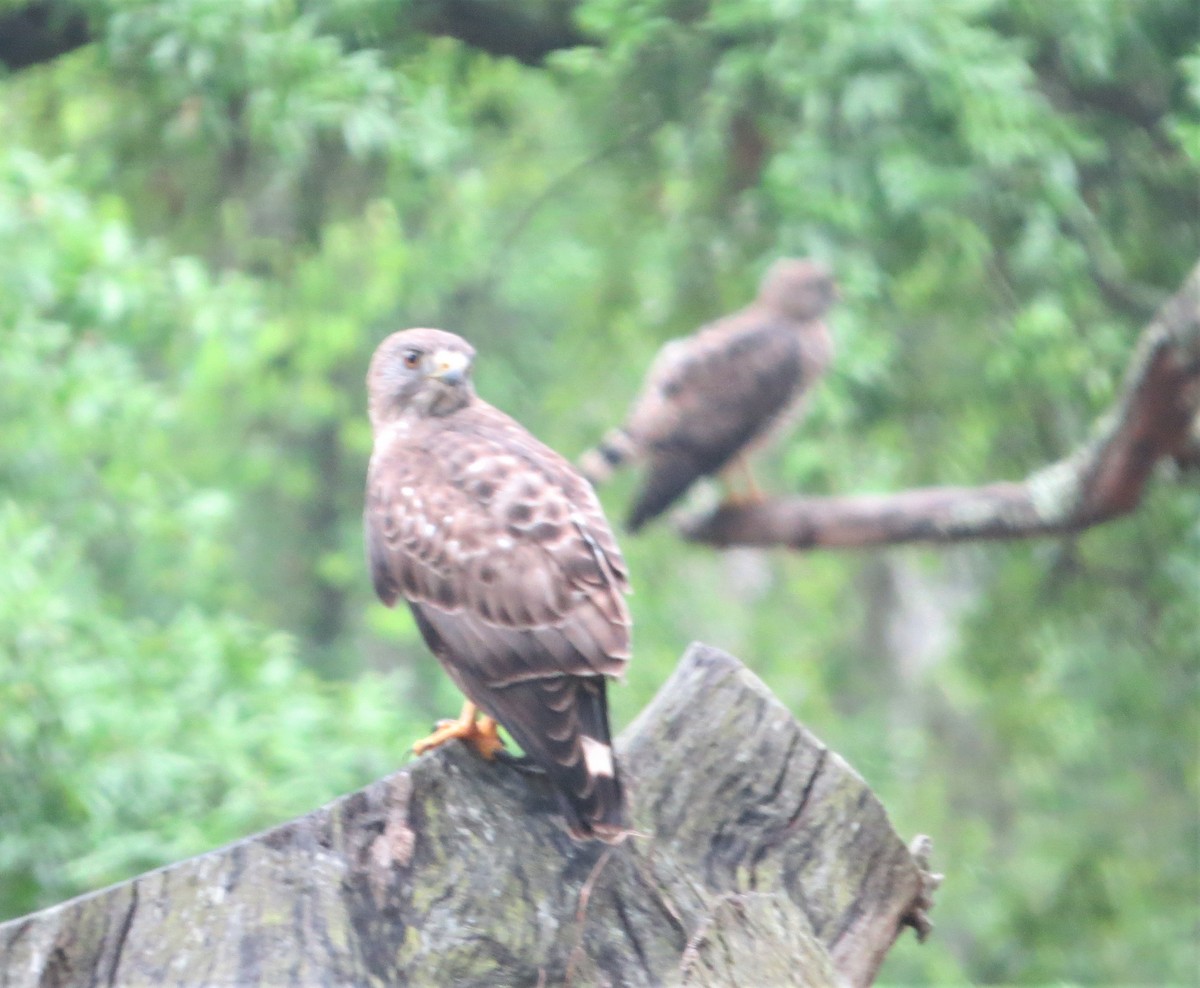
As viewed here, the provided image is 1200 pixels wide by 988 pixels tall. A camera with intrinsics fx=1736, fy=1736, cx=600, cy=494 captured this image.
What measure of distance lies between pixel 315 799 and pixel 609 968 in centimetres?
293

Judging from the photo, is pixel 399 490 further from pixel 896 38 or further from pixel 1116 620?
pixel 1116 620

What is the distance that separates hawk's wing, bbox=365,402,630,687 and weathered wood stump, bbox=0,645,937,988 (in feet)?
0.72

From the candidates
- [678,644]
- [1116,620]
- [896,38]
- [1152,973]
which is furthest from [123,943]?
[1152,973]

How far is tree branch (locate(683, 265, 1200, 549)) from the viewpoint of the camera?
421 centimetres

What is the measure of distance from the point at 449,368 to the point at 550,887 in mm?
1544

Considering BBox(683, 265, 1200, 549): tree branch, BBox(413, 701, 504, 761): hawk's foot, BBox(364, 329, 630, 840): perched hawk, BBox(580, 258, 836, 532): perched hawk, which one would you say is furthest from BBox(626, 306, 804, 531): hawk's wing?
BBox(413, 701, 504, 761): hawk's foot

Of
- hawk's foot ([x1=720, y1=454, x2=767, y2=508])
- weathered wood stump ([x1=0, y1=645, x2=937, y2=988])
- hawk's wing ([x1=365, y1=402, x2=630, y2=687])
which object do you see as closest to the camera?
weathered wood stump ([x1=0, y1=645, x2=937, y2=988])

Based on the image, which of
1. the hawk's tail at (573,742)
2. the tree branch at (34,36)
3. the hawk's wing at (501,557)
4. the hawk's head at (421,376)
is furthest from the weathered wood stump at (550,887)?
the tree branch at (34,36)

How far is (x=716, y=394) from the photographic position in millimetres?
6305

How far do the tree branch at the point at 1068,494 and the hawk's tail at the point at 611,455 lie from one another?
1.62ft

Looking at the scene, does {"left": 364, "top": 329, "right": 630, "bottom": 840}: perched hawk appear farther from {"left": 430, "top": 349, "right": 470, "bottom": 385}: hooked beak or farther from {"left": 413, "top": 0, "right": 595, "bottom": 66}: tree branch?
{"left": 413, "top": 0, "right": 595, "bottom": 66}: tree branch

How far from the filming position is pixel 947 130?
5227mm

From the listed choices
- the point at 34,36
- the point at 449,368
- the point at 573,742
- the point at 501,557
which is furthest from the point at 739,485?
the point at 573,742

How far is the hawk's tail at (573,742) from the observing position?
7.72ft
